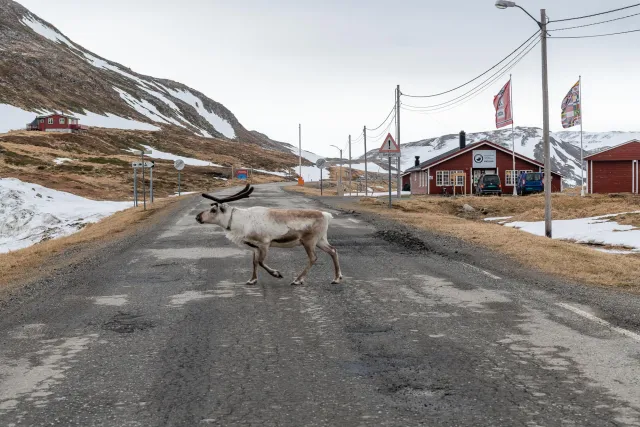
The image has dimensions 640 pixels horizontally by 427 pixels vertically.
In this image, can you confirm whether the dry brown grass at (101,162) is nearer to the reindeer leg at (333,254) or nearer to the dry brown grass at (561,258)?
the dry brown grass at (561,258)

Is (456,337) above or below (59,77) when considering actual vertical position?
below

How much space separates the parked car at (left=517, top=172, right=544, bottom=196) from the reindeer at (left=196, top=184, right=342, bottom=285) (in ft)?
139

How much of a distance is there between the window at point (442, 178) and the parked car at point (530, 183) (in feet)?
28.4

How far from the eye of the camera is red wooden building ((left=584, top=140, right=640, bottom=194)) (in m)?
48.0

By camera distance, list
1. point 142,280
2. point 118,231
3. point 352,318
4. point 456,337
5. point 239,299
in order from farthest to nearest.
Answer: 1. point 118,231
2. point 142,280
3. point 239,299
4. point 352,318
5. point 456,337

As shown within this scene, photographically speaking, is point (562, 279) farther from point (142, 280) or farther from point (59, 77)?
point (59, 77)

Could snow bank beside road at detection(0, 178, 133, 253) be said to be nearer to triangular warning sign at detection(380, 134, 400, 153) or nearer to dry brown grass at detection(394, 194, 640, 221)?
triangular warning sign at detection(380, 134, 400, 153)

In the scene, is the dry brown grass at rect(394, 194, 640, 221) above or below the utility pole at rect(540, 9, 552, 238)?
below

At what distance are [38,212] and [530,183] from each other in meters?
36.8

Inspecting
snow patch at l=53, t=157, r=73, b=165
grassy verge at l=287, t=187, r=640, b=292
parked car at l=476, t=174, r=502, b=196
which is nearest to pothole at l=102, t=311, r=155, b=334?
grassy verge at l=287, t=187, r=640, b=292

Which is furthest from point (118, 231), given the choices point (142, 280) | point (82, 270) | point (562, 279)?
point (562, 279)

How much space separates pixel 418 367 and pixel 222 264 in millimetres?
7199

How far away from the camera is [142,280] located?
33.9 ft

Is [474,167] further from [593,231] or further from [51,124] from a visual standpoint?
[51,124]
